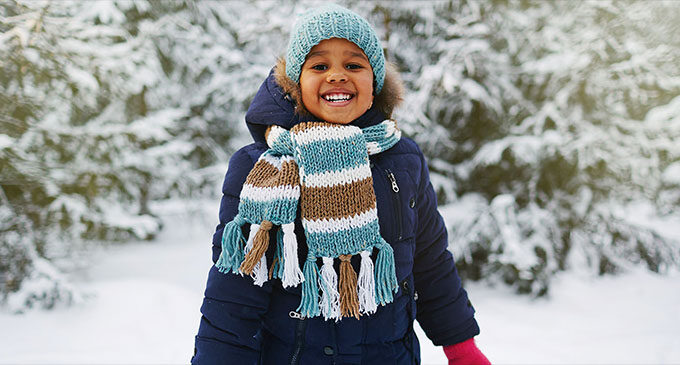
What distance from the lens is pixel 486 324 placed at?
3.73 m

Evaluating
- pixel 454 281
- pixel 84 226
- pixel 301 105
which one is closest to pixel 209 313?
pixel 301 105

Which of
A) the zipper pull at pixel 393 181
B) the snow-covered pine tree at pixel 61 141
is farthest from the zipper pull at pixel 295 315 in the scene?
the snow-covered pine tree at pixel 61 141

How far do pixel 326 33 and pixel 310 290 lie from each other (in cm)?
Answer: 80

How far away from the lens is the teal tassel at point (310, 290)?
124 cm

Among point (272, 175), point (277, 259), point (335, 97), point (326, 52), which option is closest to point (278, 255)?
point (277, 259)

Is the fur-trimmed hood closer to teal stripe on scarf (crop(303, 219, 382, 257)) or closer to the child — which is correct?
the child

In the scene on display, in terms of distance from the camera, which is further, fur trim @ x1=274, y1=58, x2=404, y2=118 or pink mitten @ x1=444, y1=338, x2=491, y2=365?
pink mitten @ x1=444, y1=338, x2=491, y2=365

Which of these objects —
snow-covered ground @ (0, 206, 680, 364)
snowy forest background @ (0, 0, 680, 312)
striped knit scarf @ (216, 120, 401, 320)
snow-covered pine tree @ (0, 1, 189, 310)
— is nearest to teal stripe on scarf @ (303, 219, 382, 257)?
striped knit scarf @ (216, 120, 401, 320)

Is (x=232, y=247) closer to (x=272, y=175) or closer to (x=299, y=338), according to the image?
(x=272, y=175)

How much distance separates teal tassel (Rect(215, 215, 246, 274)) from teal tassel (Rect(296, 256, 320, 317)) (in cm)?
20

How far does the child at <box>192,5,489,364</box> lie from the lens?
4.09 feet

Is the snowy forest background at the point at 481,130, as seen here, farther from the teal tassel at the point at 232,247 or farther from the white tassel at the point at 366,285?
the teal tassel at the point at 232,247

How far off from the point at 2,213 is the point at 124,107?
2263 millimetres

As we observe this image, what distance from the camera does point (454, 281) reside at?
5.52 feet
